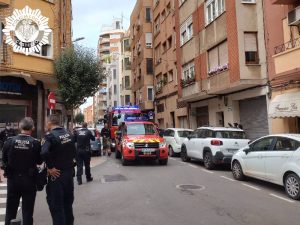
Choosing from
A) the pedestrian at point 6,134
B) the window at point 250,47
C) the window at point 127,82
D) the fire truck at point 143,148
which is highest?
the window at point 127,82

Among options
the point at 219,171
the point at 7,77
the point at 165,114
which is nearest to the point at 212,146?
the point at 219,171

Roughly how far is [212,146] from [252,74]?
644 cm

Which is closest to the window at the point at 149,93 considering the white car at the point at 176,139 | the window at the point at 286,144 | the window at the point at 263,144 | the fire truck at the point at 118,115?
the fire truck at the point at 118,115

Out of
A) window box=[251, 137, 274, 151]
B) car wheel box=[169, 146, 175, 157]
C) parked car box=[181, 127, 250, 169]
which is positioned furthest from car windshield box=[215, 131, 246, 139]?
car wheel box=[169, 146, 175, 157]

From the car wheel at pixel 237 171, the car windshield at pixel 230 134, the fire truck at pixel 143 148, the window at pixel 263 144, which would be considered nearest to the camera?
the window at pixel 263 144

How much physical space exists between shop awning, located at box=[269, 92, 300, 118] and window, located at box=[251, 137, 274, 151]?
4.66m

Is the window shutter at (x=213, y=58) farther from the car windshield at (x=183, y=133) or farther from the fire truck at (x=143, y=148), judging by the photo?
the fire truck at (x=143, y=148)

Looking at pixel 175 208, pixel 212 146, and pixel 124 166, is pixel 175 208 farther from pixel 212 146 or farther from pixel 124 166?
pixel 124 166

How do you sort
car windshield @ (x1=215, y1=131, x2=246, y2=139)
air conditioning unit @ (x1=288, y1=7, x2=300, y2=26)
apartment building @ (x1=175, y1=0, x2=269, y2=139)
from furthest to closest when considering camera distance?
apartment building @ (x1=175, y1=0, x2=269, y2=139), air conditioning unit @ (x1=288, y1=7, x2=300, y2=26), car windshield @ (x1=215, y1=131, x2=246, y2=139)

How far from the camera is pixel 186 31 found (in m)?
27.4

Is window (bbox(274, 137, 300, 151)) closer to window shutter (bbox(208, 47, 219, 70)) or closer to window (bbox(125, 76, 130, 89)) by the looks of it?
window shutter (bbox(208, 47, 219, 70))

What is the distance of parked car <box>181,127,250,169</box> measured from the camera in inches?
543

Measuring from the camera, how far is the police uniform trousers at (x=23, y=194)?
5633mm

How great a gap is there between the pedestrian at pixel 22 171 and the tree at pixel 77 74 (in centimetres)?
1521
